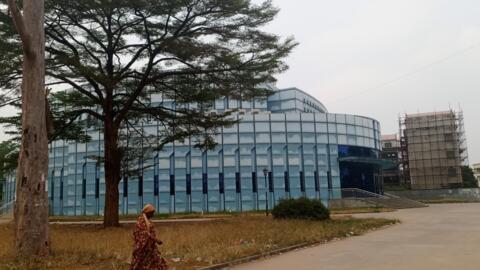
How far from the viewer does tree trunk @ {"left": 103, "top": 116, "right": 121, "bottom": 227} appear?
77.0 feet

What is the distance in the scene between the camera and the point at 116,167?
945 inches

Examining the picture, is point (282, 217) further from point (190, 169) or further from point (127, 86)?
point (190, 169)

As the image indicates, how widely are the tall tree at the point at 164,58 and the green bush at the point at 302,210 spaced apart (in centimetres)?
527

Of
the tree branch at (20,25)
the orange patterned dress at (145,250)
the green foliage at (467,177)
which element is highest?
the tree branch at (20,25)

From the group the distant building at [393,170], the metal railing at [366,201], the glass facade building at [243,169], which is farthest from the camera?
the distant building at [393,170]

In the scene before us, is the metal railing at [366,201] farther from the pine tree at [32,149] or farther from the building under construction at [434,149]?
the pine tree at [32,149]

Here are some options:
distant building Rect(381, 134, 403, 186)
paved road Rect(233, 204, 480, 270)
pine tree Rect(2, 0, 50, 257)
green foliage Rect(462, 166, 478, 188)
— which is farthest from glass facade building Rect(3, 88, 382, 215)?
pine tree Rect(2, 0, 50, 257)

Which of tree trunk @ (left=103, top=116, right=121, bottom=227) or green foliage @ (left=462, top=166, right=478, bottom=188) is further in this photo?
green foliage @ (left=462, top=166, right=478, bottom=188)

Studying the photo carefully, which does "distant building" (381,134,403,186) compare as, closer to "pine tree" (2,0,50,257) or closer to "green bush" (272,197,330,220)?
"green bush" (272,197,330,220)

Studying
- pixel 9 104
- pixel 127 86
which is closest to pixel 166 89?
pixel 127 86

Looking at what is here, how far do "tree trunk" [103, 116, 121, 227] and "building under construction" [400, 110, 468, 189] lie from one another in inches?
2287

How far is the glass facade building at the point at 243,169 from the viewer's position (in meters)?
52.5

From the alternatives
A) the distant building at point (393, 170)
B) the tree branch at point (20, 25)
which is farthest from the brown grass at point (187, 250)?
the distant building at point (393, 170)

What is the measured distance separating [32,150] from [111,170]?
1214cm
